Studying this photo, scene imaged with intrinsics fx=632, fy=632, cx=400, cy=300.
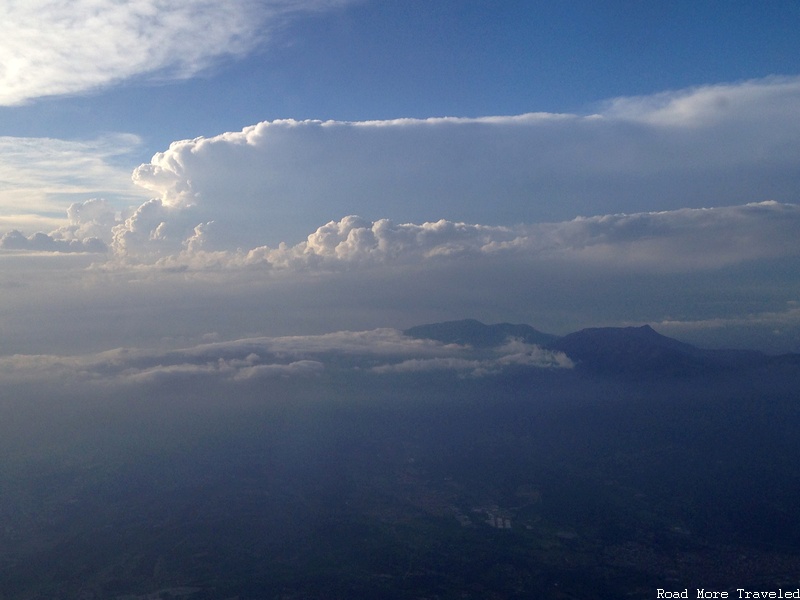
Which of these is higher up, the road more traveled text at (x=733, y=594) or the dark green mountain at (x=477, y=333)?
→ the dark green mountain at (x=477, y=333)

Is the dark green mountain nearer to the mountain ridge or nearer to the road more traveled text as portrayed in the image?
the mountain ridge

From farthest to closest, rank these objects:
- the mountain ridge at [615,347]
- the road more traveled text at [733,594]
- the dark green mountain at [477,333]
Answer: the dark green mountain at [477,333], the mountain ridge at [615,347], the road more traveled text at [733,594]

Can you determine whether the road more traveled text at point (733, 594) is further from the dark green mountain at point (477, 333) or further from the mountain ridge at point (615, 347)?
the dark green mountain at point (477, 333)

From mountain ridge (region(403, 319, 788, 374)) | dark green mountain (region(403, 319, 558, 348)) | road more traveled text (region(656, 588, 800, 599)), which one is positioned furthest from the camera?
dark green mountain (region(403, 319, 558, 348))

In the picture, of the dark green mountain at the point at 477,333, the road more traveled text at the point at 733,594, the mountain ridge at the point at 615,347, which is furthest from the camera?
the dark green mountain at the point at 477,333

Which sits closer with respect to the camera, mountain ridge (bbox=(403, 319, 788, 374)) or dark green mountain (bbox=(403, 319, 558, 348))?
mountain ridge (bbox=(403, 319, 788, 374))


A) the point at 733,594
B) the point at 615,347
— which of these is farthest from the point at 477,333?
the point at 733,594

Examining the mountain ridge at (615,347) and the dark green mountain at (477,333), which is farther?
the dark green mountain at (477,333)

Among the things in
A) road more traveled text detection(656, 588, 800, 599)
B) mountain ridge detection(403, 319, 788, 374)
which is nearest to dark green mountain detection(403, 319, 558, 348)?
mountain ridge detection(403, 319, 788, 374)

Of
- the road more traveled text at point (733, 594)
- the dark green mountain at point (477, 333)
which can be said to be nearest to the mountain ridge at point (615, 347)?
the dark green mountain at point (477, 333)

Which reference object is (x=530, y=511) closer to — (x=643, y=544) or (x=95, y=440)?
(x=643, y=544)

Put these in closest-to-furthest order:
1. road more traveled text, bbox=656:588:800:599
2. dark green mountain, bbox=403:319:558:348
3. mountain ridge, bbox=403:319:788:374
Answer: road more traveled text, bbox=656:588:800:599, mountain ridge, bbox=403:319:788:374, dark green mountain, bbox=403:319:558:348
